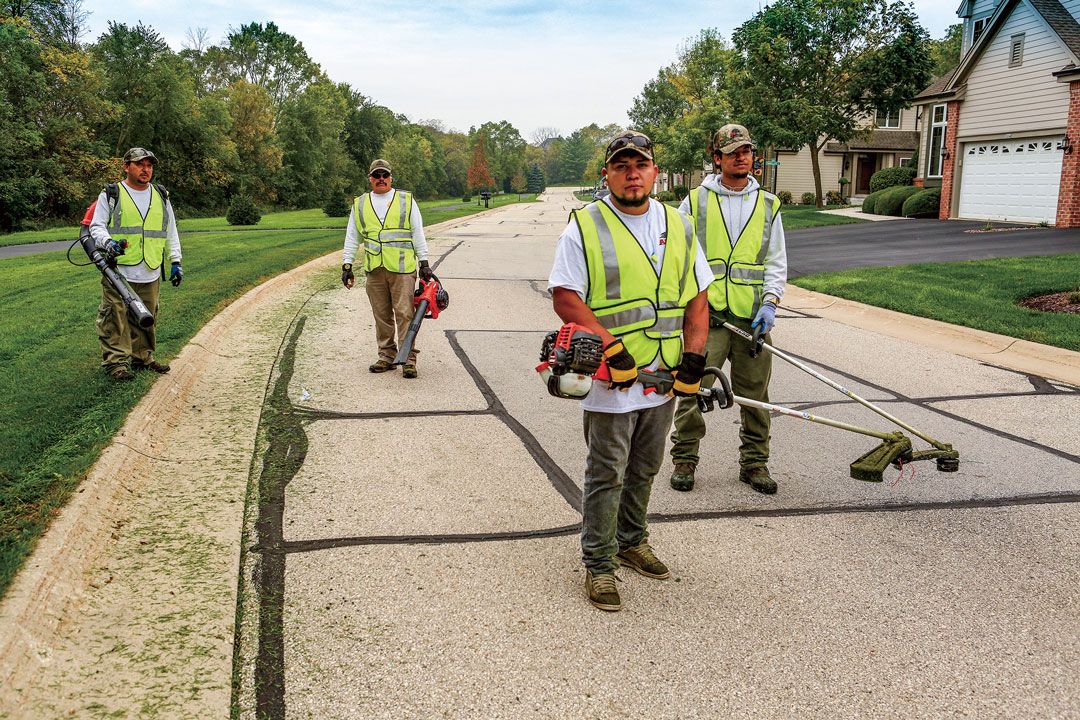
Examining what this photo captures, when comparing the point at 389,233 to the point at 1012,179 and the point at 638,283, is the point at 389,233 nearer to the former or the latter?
the point at 638,283

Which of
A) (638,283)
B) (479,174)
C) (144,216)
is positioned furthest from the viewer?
(479,174)

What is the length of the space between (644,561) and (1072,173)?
22294 millimetres

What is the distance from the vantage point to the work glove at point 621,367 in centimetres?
363

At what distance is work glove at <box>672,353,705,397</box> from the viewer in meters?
3.84

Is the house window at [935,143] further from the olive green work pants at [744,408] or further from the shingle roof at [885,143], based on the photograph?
the olive green work pants at [744,408]

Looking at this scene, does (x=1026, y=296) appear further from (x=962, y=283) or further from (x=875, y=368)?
(x=875, y=368)

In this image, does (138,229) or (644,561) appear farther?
(138,229)

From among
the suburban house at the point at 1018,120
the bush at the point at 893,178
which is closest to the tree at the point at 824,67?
the bush at the point at 893,178

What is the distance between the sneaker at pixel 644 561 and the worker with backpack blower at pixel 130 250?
16.0ft

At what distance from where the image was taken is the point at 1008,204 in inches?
949

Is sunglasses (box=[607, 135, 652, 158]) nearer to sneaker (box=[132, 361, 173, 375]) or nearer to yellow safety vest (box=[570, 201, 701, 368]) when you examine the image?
yellow safety vest (box=[570, 201, 701, 368])

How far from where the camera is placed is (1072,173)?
21469mm

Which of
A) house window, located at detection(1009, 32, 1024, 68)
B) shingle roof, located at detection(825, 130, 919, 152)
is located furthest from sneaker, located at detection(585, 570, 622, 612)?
shingle roof, located at detection(825, 130, 919, 152)

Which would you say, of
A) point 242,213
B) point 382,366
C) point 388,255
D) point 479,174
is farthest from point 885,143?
point 479,174
